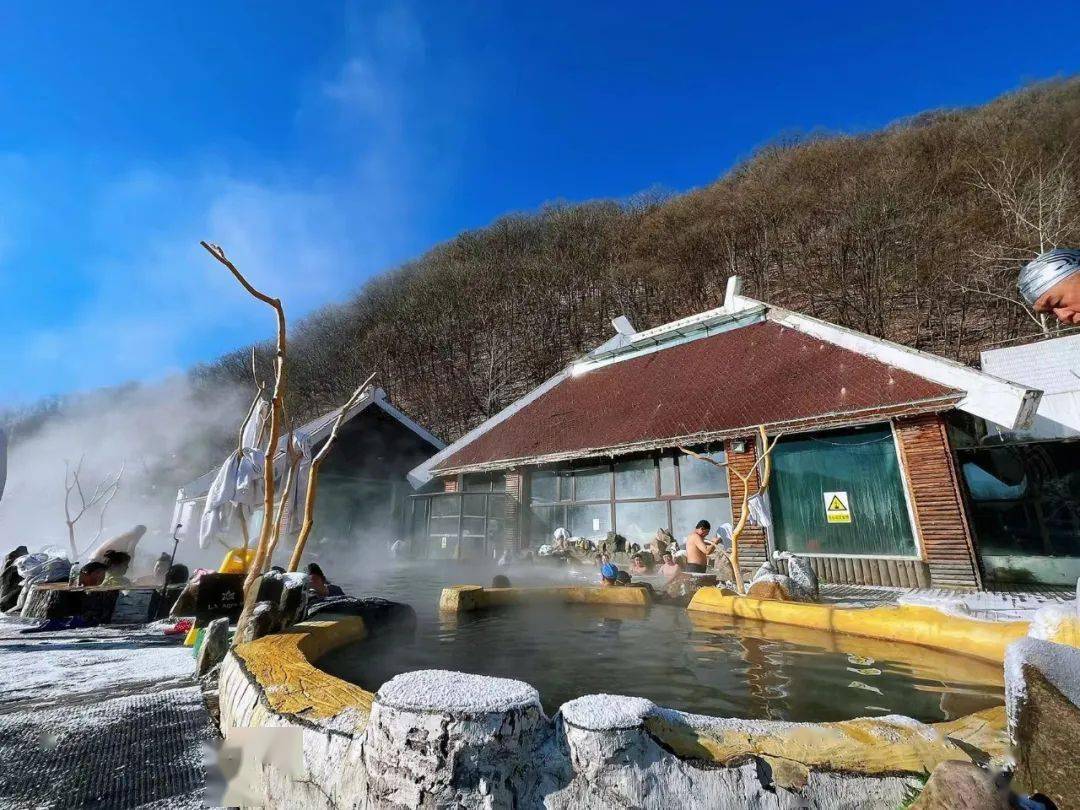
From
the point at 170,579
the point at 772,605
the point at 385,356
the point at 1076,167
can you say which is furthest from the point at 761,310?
the point at 385,356

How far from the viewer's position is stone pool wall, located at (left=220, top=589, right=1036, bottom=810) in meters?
1.70

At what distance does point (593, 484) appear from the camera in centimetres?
1377

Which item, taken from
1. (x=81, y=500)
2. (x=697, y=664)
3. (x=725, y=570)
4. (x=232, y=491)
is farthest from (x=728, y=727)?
(x=81, y=500)

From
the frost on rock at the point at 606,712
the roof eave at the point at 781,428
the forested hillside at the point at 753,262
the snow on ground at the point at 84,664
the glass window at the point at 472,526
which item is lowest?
the snow on ground at the point at 84,664

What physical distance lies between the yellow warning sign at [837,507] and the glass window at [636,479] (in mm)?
3990

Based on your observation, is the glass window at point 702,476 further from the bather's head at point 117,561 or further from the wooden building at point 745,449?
the bather's head at point 117,561

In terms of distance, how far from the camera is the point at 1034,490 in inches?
423

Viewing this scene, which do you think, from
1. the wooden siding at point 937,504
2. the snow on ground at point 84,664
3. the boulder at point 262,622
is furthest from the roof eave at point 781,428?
the snow on ground at point 84,664

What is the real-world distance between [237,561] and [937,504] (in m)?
11.4

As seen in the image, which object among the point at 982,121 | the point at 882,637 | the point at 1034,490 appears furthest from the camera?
the point at 982,121

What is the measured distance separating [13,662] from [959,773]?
7059 mm

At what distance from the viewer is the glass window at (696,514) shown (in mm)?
11359

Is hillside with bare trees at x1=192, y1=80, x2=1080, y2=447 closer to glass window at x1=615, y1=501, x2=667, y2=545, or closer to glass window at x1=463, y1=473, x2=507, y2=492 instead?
glass window at x1=463, y1=473, x2=507, y2=492

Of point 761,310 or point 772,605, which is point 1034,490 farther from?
point 772,605
